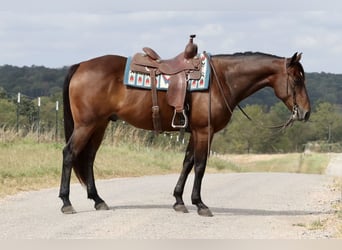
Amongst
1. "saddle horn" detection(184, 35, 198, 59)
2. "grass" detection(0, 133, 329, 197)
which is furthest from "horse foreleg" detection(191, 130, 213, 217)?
"grass" detection(0, 133, 329, 197)

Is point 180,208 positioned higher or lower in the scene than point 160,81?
lower

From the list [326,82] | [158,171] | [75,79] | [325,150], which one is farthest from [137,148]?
[326,82]

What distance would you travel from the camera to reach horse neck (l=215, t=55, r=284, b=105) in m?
10.1

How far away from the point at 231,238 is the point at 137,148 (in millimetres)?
16966

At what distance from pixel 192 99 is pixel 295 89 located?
5.17 ft

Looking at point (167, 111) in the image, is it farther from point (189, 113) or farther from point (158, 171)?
point (158, 171)

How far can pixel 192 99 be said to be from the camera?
Result: 9.84 m

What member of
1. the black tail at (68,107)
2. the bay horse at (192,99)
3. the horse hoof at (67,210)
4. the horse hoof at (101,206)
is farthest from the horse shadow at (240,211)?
the black tail at (68,107)

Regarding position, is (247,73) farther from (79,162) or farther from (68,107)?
(79,162)

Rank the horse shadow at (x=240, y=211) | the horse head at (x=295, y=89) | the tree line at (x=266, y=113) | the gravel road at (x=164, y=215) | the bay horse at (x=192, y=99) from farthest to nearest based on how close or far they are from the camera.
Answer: the tree line at (x=266, y=113) → the horse shadow at (x=240, y=211) → the horse head at (x=295, y=89) → the bay horse at (x=192, y=99) → the gravel road at (x=164, y=215)

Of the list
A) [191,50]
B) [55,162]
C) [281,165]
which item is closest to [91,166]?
[191,50]

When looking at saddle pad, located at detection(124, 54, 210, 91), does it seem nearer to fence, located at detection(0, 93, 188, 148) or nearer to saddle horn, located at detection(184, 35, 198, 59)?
saddle horn, located at detection(184, 35, 198, 59)

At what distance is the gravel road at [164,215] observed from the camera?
26.3 ft

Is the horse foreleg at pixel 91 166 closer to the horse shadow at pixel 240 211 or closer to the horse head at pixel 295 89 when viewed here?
the horse shadow at pixel 240 211
